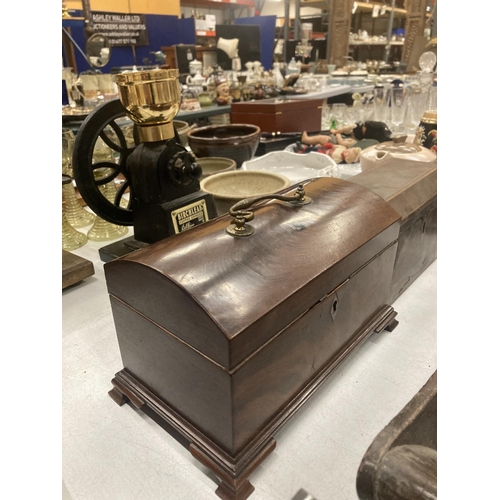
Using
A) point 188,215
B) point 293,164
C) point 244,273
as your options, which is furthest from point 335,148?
point 244,273

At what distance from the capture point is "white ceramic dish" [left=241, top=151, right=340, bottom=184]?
142cm

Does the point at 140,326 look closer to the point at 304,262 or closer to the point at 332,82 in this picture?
the point at 304,262

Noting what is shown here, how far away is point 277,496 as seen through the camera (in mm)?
573

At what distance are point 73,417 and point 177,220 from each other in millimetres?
452

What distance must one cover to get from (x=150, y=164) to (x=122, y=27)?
3.62 meters

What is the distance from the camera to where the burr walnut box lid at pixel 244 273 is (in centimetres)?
52

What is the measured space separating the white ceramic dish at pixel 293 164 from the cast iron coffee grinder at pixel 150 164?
469 mm

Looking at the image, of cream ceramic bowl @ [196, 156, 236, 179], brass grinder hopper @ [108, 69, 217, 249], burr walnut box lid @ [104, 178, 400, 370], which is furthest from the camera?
cream ceramic bowl @ [196, 156, 236, 179]

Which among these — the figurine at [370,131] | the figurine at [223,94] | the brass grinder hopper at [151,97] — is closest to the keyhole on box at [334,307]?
the brass grinder hopper at [151,97]

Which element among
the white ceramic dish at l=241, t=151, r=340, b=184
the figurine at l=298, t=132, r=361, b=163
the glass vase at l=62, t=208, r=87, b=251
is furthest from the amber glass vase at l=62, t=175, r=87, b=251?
the figurine at l=298, t=132, r=361, b=163

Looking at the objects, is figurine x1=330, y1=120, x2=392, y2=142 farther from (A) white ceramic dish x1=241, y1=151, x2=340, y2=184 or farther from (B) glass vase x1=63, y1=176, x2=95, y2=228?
(B) glass vase x1=63, y1=176, x2=95, y2=228

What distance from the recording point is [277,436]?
66 cm

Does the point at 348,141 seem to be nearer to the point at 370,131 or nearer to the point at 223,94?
the point at 370,131

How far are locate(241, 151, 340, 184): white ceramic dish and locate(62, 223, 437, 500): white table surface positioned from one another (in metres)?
0.69
